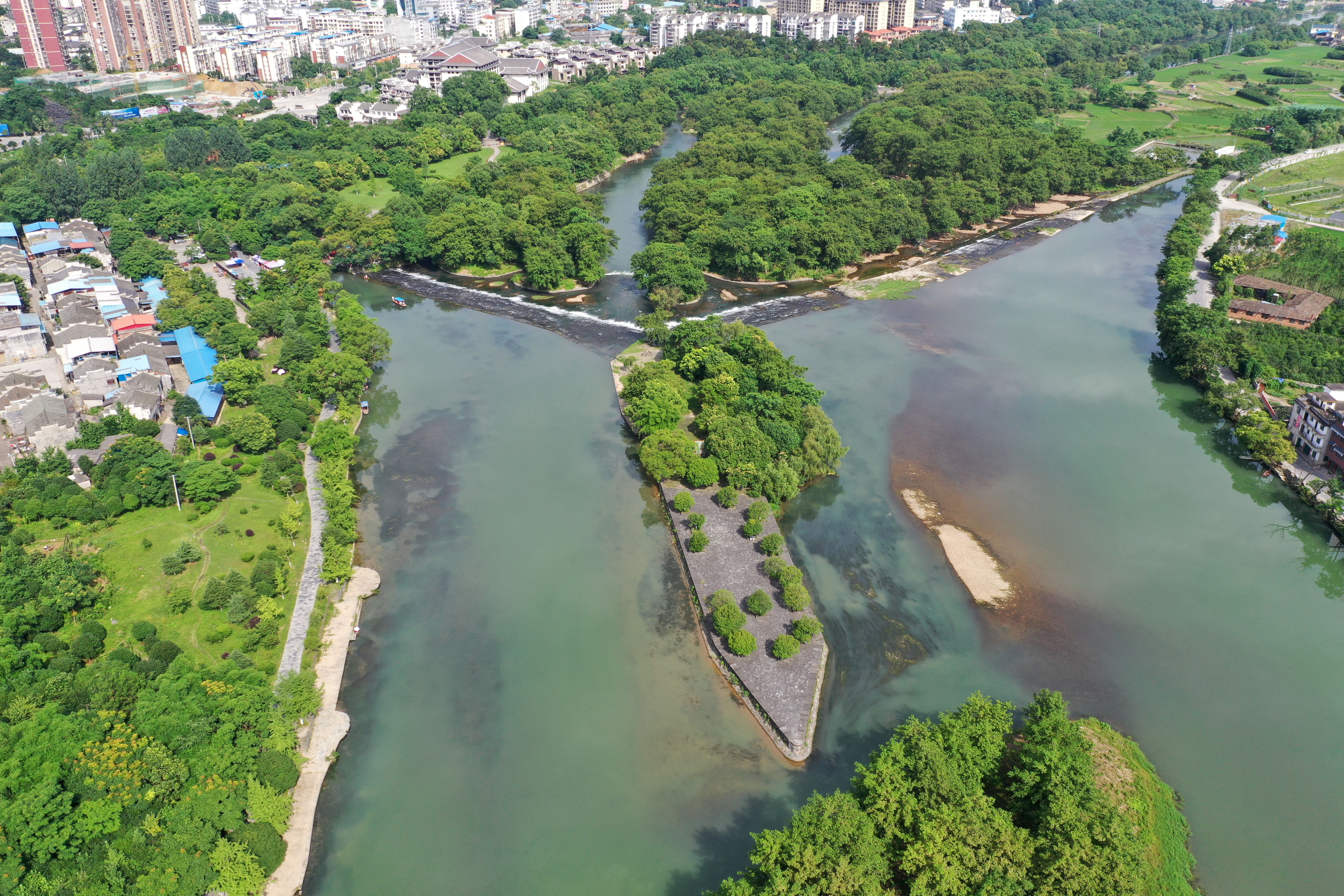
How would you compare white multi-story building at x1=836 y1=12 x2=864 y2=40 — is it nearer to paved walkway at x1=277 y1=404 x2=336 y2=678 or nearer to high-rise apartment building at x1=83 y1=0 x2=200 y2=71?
high-rise apartment building at x1=83 y1=0 x2=200 y2=71

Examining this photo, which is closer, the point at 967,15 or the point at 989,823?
the point at 989,823

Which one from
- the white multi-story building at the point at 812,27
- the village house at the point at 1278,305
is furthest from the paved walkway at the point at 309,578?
the white multi-story building at the point at 812,27

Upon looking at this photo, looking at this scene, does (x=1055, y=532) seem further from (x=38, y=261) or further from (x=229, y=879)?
(x=38, y=261)

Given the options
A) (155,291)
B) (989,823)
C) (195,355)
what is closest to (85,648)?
(195,355)

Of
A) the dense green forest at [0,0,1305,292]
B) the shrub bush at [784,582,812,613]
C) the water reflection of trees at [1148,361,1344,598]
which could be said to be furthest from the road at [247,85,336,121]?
the water reflection of trees at [1148,361,1344,598]

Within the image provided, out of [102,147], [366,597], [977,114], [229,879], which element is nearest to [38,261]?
[102,147]

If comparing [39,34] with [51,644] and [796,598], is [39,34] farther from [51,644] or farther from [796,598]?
[796,598]

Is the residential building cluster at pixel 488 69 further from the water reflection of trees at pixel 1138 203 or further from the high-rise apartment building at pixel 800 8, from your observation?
the water reflection of trees at pixel 1138 203
